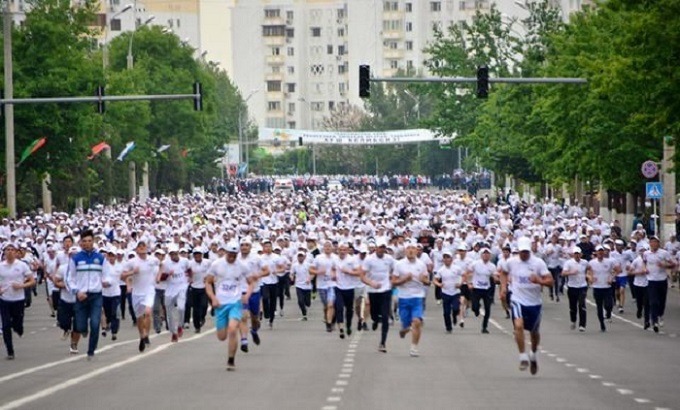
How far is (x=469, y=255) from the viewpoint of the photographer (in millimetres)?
39656

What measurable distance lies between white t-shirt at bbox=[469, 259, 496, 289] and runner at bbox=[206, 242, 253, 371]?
12.7 m

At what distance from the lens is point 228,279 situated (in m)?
25.9

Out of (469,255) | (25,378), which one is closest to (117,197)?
(469,255)

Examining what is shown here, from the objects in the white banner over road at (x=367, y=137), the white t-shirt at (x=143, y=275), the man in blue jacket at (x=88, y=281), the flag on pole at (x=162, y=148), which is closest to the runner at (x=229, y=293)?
the man in blue jacket at (x=88, y=281)

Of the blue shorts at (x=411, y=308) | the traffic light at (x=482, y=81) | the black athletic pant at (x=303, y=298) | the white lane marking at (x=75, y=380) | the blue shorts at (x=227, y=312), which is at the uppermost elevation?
the traffic light at (x=482, y=81)

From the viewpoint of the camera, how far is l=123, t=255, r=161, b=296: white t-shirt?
105 feet

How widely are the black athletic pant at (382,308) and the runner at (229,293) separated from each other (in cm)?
357

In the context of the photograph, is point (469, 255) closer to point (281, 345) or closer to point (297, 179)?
point (281, 345)

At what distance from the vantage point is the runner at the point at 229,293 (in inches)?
1003

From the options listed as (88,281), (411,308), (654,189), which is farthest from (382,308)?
(654,189)

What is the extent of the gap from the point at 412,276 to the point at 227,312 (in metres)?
3.44

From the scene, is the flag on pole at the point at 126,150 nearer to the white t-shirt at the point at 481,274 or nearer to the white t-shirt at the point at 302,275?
the white t-shirt at the point at 302,275

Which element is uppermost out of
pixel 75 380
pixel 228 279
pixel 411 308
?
pixel 228 279

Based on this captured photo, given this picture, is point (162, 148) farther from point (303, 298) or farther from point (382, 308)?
point (382, 308)
